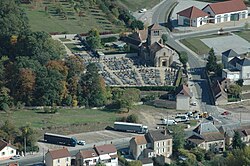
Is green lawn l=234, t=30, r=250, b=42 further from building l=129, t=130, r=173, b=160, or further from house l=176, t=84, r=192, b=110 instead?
building l=129, t=130, r=173, b=160

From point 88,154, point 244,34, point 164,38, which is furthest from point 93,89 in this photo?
point 244,34

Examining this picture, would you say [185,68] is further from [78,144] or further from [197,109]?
[78,144]

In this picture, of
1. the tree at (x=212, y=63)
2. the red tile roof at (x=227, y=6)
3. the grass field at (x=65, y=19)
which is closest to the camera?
the tree at (x=212, y=63)

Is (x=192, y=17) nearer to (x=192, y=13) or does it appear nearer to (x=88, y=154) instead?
(x=192, y=13)

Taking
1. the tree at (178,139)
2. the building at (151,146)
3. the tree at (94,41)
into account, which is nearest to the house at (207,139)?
the tree at (178,139)

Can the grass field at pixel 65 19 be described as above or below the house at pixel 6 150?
above

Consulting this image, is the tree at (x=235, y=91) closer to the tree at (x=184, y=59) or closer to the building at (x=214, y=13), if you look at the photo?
the tree at (x=184, y=59)

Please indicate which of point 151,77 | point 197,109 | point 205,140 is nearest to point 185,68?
point 151,77
